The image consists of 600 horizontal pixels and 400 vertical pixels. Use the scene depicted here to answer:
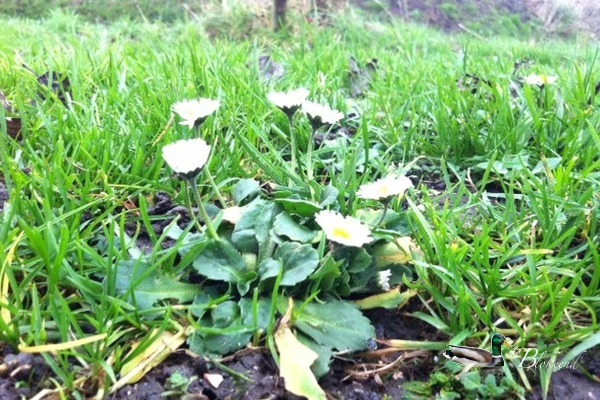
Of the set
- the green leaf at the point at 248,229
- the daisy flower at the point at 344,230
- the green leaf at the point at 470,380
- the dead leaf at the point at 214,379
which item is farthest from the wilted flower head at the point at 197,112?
the green leaf at the point at 470,380

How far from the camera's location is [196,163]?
1047mm

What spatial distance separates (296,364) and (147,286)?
0.31 meters

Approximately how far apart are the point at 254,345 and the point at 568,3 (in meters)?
6.67

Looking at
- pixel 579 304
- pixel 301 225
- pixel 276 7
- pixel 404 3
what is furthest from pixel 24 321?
pixel 404 3

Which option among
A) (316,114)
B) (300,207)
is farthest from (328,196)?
(316,114)

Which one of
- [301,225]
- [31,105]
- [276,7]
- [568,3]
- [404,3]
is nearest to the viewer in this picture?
[301,225]

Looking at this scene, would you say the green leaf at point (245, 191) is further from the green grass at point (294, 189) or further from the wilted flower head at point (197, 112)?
the wilted flower head at point (197, 112)

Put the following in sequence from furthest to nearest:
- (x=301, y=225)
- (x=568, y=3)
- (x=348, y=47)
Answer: (x=568, y=3) < (x=348, y=47) < (x=301, y=225)

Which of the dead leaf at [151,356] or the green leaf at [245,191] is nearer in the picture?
the dead leaf at [151,356]

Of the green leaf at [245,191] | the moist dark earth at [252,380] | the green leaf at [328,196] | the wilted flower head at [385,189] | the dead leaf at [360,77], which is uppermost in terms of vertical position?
the wilted flower head at [385,189]

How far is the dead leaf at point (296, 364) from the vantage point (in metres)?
0.87

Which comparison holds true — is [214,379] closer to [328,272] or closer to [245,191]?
[328,272]

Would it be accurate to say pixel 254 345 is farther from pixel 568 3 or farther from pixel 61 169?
pixel 568 3

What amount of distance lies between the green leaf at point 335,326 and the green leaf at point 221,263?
142 mm
